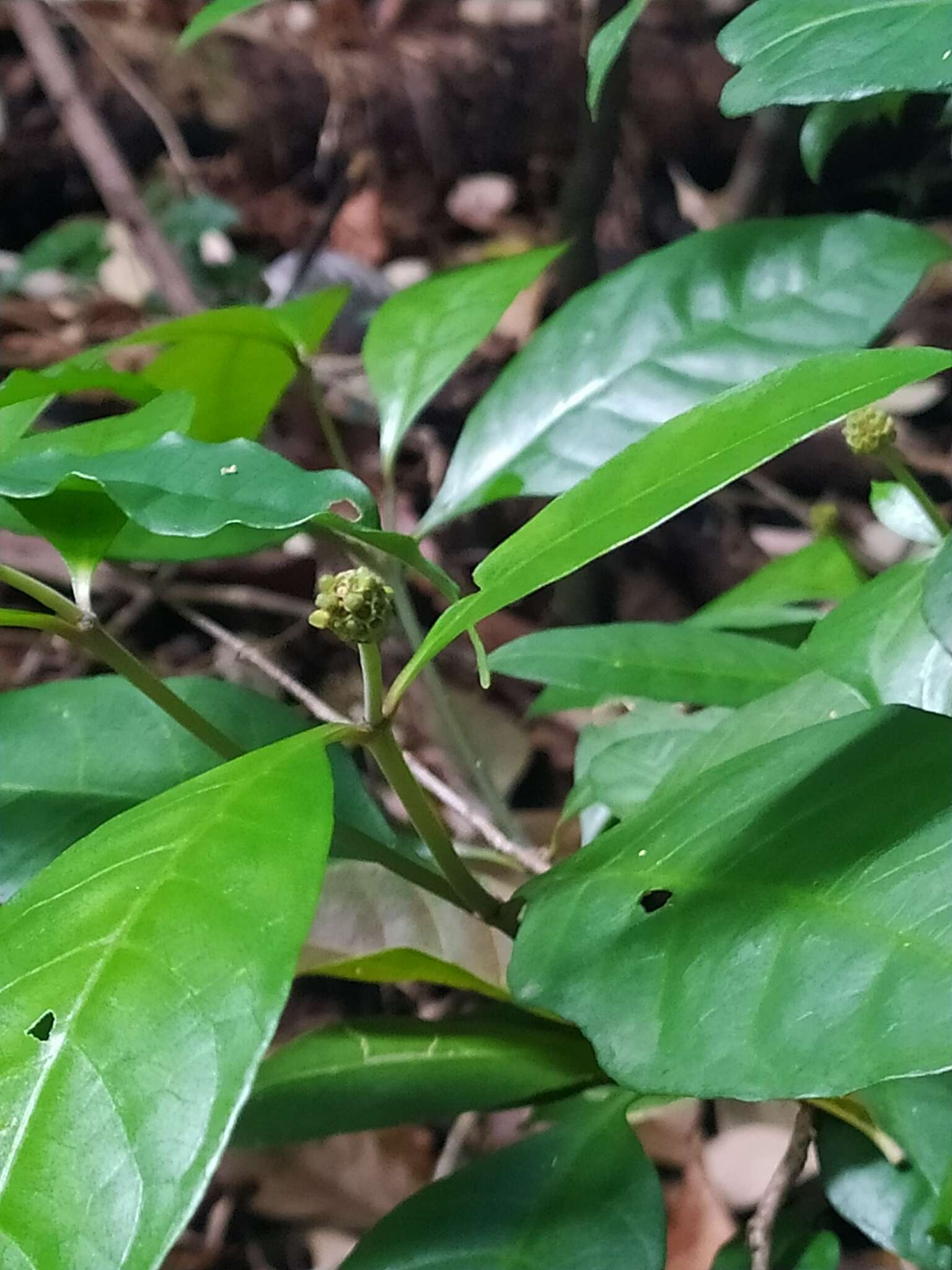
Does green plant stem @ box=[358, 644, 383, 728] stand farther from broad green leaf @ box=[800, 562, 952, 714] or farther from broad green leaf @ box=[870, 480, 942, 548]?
broad green leaf @ box=[870, 480, 942, 548]

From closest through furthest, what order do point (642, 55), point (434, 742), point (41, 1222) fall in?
point (41, 1222) < point (434, 742) < point (642, 55)

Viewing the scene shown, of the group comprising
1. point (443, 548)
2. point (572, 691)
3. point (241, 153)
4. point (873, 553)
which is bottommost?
point (873, 553)

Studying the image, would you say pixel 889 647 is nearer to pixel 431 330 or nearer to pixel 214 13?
pixel 431 330

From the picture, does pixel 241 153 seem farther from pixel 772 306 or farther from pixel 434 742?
pixel 772 306

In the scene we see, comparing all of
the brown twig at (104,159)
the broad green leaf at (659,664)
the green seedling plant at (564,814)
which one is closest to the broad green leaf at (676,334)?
the green seedling plant at (564,814)

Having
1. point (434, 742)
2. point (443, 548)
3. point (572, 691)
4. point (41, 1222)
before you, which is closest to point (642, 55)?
point (443, 548)

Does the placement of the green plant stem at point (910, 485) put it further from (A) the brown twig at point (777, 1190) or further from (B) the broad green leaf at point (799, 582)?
(A) the brown twig at point (777, 1190)
